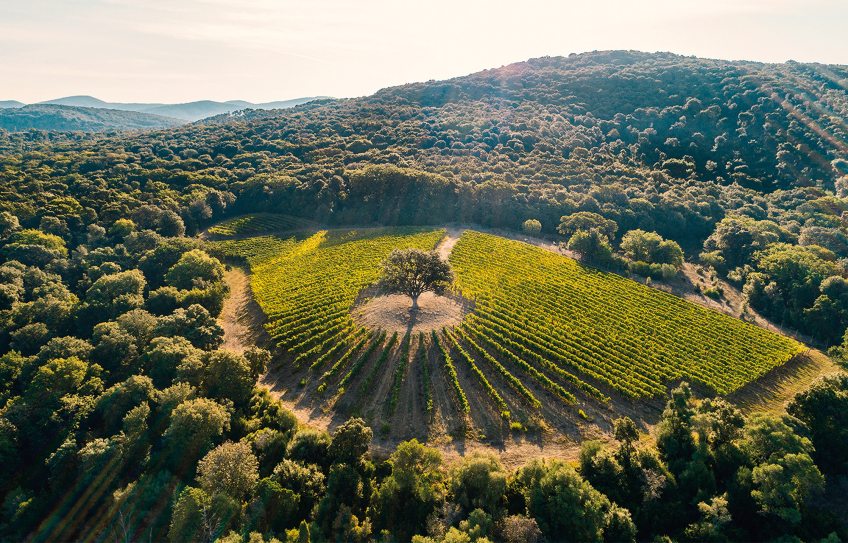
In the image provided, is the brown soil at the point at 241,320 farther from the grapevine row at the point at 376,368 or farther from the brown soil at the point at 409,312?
the grapevine row at the point at 376,368

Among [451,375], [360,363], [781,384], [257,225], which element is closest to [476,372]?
[451,375]

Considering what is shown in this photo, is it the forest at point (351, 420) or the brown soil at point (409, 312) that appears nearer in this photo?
the forest at point (351, 420)

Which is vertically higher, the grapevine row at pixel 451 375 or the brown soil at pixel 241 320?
the brown soil at pixel 241 320

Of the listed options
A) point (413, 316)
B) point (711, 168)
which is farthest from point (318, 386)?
point (711, 168)

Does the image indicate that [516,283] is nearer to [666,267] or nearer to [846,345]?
[666,267]

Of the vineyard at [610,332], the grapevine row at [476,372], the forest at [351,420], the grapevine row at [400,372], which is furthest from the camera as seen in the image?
the vineyard at [610,332]

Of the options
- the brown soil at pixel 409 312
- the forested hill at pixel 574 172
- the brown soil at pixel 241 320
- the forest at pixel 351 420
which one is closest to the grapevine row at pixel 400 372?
the brown soil at pixel 409 312

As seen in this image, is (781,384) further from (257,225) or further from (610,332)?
(257,225)
